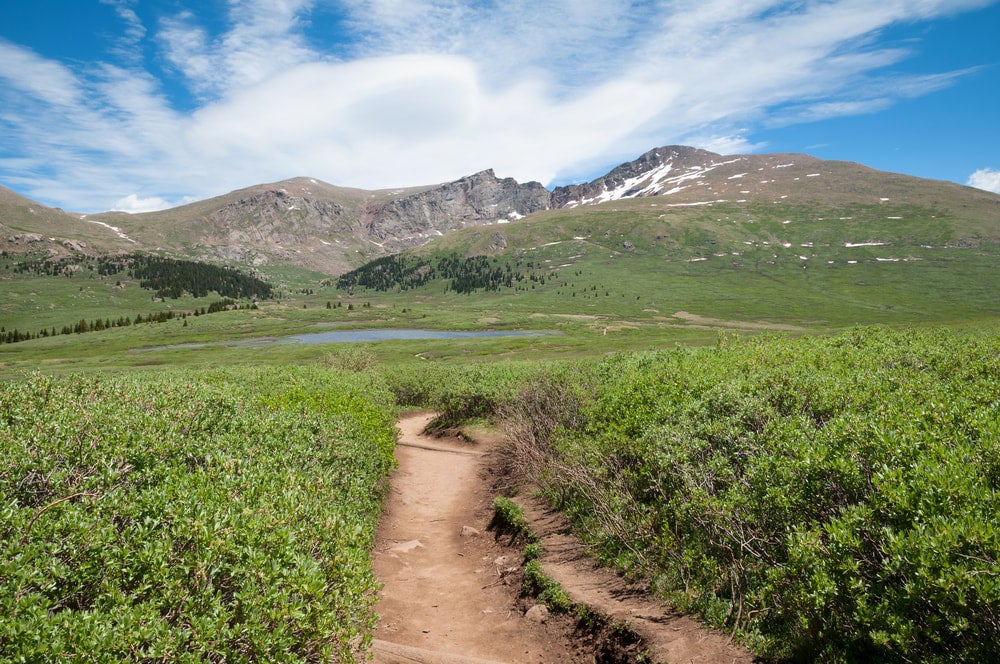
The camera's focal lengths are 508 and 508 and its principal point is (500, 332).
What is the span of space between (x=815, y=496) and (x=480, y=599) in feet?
28.8

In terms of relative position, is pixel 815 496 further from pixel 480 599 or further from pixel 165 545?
pixel 165 545

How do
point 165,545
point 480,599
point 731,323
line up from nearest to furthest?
point 165,545 < point 480,599 < point 731,323

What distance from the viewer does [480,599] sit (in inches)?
529

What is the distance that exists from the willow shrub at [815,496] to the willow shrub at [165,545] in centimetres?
644

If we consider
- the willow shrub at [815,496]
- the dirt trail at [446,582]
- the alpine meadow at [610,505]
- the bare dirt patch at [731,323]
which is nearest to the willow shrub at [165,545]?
the alpine meadow at [610,505]

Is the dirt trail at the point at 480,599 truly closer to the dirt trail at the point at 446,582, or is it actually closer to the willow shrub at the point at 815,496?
the dirt trail at the point at 446,582

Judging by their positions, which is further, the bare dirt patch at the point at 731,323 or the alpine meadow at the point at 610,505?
the bare dirt patch at the point at 731,323


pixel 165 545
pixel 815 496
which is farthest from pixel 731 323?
pixel 165 545

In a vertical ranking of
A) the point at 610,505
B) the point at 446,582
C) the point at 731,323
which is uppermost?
the point at 610,505

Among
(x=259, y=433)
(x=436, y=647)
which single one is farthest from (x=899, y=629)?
(x=259, y=433)

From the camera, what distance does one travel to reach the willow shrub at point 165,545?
17.3ft

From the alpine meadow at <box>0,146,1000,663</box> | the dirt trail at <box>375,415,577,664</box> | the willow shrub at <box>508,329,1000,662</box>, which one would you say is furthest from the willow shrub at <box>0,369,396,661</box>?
the willow shrub at <box>508,329,1000,662</box>

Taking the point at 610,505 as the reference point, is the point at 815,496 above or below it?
above

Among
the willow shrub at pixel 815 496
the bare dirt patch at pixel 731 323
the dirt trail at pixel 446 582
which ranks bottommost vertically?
the bare dirt patch at pixel 731 323
